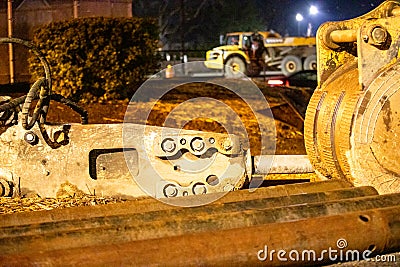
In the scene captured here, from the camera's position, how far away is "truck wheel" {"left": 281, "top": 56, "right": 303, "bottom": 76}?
124 feet

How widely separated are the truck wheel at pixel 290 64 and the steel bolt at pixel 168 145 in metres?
32.5

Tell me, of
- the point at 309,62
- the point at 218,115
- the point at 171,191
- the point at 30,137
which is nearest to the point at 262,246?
the point at 171,191

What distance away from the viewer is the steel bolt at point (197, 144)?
572 cm

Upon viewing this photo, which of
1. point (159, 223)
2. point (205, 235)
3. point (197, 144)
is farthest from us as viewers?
point (197, 144)

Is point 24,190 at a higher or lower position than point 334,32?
lower

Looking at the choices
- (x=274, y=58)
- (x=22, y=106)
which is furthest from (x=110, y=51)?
(x=274, y=58)

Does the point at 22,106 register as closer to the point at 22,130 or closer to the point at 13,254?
the point at 22,130

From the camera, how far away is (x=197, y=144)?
5.73 metres

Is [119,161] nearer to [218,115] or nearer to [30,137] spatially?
[30,137]

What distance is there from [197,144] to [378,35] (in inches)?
60.8

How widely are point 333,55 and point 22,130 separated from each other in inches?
95.0

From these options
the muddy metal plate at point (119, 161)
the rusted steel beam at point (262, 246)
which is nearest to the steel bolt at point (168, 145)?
the muddy metal plate at point (119, 161)

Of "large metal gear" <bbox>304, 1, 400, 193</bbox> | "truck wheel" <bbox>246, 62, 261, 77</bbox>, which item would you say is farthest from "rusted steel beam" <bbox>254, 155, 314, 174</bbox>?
"truck wheel" <bbox>246, 62, 261, 77</bbox>

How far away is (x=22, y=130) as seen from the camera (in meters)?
6.01
